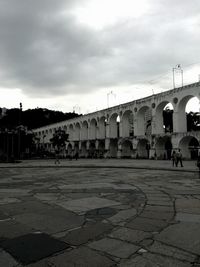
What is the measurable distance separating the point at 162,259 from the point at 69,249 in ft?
4.06

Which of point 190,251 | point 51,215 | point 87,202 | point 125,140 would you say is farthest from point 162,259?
point 125,140

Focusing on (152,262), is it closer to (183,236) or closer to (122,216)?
(183,236)

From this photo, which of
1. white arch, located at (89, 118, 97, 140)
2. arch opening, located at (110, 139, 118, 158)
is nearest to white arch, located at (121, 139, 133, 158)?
arch opening, located at (110, 139, 118, 158)

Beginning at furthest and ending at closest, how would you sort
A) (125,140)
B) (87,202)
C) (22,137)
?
(22,137) → (125,140) → (87,202)

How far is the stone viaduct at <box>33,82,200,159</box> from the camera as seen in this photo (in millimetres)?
35125

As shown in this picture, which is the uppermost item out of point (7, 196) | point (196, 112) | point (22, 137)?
point (196, 112)

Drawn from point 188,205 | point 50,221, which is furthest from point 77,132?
point 50,221

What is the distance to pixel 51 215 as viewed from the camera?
5.34m

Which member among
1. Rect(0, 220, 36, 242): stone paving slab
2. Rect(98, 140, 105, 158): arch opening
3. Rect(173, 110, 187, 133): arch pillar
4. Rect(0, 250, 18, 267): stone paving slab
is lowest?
Rect(0, 250, 18, 267): stone paving slab

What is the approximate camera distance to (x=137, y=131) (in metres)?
43.7

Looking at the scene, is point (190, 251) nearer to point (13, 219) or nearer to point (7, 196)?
point (13, 219)

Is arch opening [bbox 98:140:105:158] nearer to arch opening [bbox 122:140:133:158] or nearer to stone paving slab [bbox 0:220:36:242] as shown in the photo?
arch opening [bbox 122:140:133:158]

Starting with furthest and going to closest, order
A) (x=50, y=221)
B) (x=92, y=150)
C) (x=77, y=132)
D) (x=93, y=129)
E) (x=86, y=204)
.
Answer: (x=77, y=132) → (x=93, y=129) → (x=92, y=150) → (x=86, y=204) → (x=50, y=221)

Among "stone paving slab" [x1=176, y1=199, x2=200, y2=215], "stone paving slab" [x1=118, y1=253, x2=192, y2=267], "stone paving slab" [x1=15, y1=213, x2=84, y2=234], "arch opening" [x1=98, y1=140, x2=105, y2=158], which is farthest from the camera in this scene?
"arch opening" [x1=98, y1=140, x2=105, y2=158]
